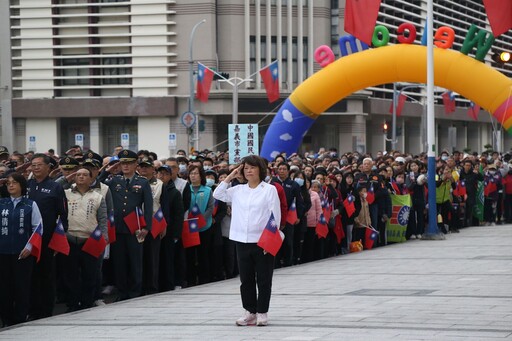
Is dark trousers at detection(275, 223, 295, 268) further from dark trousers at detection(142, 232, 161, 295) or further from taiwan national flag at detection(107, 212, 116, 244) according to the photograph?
taiwan national flag at detection(107, 212, 116, 244)

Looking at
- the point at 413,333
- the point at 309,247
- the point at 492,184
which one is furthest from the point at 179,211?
the point at 492,184

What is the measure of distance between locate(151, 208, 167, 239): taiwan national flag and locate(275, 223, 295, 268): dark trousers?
3719mm

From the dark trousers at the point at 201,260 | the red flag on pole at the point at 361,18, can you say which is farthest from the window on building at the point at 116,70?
the dark trousers at the point at 201,260

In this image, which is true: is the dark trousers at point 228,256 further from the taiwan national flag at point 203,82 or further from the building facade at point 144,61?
the building facade at point 144,61

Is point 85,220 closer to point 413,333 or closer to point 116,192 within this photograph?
point 116,192

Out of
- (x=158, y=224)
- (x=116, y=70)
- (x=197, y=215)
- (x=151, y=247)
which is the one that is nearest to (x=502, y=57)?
(x=197, y=215)

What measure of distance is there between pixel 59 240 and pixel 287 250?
6677 millimetres

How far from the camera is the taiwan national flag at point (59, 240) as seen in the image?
13.7m

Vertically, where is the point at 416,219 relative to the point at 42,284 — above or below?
below

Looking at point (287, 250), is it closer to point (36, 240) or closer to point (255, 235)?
point (36, 240)

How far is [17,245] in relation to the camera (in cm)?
1297

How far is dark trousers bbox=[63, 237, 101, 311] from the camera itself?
14656mm

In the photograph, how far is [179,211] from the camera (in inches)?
659

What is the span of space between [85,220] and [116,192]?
1051mm
